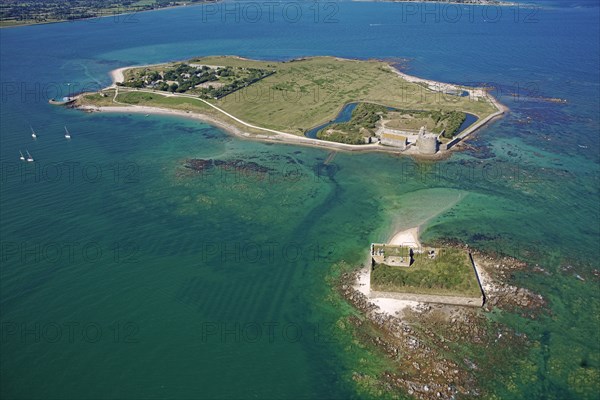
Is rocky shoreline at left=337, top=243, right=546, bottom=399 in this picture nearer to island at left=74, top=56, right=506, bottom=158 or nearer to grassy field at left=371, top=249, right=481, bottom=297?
grassy field at left=371, top=249, right=481, bottom=297

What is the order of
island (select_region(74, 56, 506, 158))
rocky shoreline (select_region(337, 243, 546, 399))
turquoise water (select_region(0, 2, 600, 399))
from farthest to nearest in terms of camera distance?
island (select_region(74, 56, 506, 158)) → turquoise water (select_region(0, 2, 600, 399)) → rocky shoreline (select_region(337, 243, 546, 399))

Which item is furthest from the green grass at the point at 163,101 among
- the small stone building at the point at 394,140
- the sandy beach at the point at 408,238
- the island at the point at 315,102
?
the sandy beach at the point at 408,238

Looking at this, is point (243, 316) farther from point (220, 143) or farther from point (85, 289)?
point (220, 143)

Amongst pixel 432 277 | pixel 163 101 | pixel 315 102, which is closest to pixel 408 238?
pixel 432 277

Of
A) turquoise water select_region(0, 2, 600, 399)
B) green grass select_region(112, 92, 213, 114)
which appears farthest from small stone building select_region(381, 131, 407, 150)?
green grass select_region(112, 92, 213, 114)

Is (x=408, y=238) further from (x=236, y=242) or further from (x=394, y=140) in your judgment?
(x=394, y=140)
